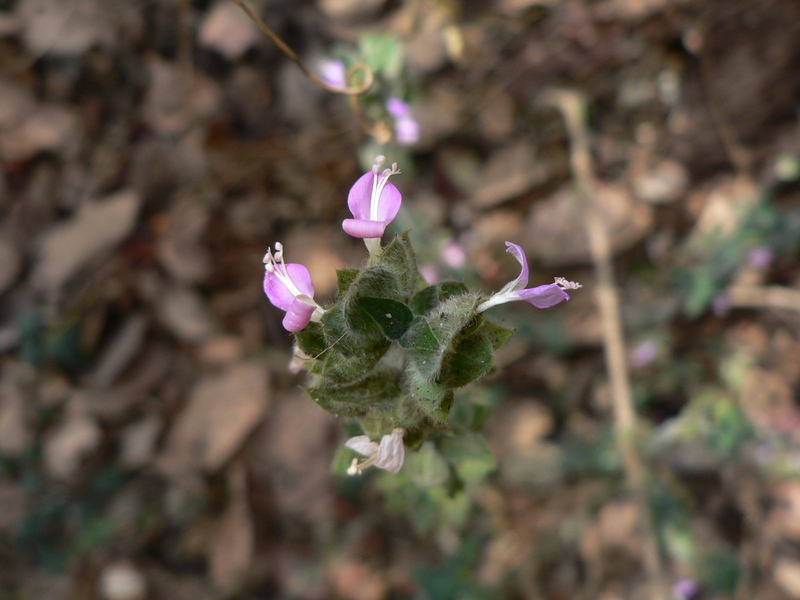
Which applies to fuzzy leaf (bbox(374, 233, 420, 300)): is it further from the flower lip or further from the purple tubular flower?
the purple tubular flower

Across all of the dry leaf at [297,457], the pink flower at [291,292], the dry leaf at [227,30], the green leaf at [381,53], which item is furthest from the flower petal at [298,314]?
the dry leaf at [227,30]

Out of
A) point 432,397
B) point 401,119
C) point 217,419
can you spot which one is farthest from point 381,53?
point 217,419

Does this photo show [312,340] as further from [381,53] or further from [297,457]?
[297,457]

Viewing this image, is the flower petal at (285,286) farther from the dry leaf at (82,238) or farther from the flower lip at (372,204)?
the dry leaf at (82,238)

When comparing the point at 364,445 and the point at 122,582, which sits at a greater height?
the point at 364,445

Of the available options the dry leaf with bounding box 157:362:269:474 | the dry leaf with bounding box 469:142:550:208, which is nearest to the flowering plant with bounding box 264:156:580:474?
the dry leaf with bounding box 157:362:269:474
